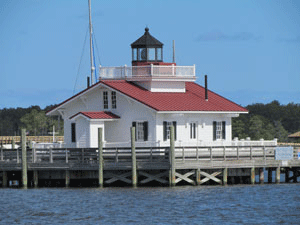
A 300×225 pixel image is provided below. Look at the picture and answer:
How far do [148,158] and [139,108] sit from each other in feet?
18.3

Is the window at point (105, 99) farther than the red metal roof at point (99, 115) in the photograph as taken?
Yes

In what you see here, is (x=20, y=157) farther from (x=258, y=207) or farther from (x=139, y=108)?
(x=258, y=207)

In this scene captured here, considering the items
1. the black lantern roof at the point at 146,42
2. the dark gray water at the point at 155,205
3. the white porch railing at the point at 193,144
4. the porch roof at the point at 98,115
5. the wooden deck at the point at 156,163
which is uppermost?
the black lantern roof at the point at 146,42

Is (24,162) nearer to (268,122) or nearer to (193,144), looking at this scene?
(193,144)

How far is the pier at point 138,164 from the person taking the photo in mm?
50312

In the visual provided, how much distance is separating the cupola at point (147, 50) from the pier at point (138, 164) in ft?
23.9

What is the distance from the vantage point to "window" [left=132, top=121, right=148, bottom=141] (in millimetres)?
55156

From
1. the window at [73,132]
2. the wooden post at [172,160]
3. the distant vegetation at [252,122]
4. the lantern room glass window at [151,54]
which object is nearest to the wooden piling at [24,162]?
the window at [73,132]

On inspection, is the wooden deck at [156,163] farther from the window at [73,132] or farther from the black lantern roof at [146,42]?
the black lantern roof at [146,42]

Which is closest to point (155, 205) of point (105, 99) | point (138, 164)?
point (138, 164)

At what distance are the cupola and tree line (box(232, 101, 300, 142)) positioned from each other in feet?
138

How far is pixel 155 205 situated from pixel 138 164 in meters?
5.18

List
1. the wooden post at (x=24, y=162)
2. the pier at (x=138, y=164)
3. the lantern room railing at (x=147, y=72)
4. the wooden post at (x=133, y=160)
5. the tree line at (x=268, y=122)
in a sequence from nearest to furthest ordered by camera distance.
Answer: the wooden post at (x=133, y=160)
the pier at (x=138, y=164)
the wooden post at (x=24, y=162)
the lantern room railing at (x=147, y=72)
the tree line at (x=268, y=122)

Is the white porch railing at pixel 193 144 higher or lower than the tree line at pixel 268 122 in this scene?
lower
